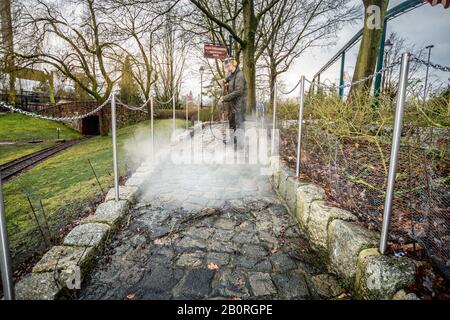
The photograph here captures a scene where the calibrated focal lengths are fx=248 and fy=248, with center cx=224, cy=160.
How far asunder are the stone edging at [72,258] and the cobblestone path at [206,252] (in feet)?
0.38

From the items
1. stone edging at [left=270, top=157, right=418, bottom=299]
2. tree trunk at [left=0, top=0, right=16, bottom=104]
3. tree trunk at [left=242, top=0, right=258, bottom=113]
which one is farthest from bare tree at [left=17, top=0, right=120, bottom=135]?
stone edging at [left=270, top=157, right=418, bottom=299]

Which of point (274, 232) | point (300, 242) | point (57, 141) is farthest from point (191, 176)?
point (57, 141)

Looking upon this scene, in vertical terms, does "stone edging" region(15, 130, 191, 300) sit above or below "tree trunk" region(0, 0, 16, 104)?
below

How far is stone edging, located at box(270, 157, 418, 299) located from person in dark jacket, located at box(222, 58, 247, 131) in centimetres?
380

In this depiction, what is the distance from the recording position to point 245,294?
6.40ft

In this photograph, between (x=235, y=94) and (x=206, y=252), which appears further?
(x=235, y=94)

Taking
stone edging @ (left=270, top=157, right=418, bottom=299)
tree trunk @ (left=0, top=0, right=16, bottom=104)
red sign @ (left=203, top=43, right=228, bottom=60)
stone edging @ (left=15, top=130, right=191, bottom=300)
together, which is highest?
tree trunk @ (left=0, top=0, right=16, bottom=104)

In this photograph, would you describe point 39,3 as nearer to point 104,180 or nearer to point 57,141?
point 57,141

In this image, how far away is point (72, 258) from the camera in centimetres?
217

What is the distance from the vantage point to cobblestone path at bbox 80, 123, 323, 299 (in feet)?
6.59

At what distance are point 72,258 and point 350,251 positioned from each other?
2331 mm

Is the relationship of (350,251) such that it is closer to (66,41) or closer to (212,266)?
(212,266)

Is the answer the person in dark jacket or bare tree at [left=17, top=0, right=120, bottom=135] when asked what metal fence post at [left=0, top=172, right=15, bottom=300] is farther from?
bare tree at [left=17, top=0, right=120, bottom=135]
